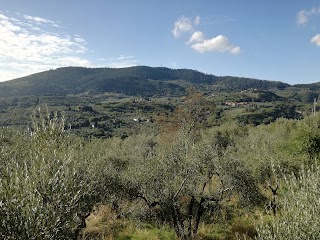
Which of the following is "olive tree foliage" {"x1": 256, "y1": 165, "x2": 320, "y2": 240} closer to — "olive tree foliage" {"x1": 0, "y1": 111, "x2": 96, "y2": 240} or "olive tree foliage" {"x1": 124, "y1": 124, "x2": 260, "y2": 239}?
"olive tree foliage" {"x1": 0, "y1": 111, "x2": 96, "y2": 240}

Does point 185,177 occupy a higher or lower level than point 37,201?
lower

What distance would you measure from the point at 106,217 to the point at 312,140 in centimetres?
2807

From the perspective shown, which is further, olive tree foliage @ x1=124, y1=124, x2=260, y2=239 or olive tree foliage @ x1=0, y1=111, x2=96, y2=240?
olive tree foliage @ x1=124, y1=124, x2=260, y2=239

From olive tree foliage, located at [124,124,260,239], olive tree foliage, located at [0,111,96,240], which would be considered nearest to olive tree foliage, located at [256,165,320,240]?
olive tree foliage, located at [0,111,96,240]

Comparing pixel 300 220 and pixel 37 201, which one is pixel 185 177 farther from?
pixel 37 201

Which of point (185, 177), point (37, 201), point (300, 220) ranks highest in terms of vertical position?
point (37, 201)

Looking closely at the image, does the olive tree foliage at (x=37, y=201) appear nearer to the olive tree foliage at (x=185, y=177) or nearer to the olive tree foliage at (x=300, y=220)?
the olive tree foliage at (x=300, y=220)

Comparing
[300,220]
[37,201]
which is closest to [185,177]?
[300,220]

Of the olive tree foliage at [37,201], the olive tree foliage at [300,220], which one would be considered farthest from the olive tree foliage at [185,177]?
the olive tree foliage at [300,220]

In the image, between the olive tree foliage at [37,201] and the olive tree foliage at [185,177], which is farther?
the olive tree foliage at [185,177]

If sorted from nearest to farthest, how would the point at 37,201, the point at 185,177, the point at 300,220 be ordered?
the point at 300,220 < the point at 37,201 < the point at 185,177

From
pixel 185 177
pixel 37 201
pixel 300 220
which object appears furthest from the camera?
pixel 185 177

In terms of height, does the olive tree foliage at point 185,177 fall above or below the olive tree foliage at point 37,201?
below

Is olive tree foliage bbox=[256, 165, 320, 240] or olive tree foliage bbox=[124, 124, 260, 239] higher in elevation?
olive tree foliage bbox=[256, 165, 320, 240]
